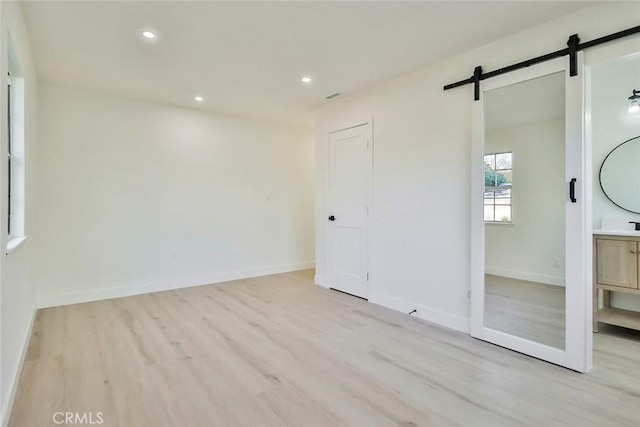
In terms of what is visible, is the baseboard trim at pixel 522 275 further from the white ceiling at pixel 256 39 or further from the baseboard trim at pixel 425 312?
the white ceiling at pixel 256 39

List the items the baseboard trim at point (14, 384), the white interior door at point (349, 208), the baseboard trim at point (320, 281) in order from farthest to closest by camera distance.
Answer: the baseboard trim at point (320, 281)
the white interior door at point (349, 208)
the baseboard trim at point (14, 384)

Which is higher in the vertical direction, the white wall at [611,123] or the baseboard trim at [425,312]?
the white wall at [611,123]

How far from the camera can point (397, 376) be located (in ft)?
7.33

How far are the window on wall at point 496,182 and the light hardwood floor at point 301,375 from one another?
1161 mm

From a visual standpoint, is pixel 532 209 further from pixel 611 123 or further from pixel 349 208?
pixel 349 208

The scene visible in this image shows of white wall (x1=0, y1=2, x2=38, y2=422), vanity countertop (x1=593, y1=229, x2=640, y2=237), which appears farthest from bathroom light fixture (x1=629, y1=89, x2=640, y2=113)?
white wall (x1=0, y1=2, x2=38, y2=422)

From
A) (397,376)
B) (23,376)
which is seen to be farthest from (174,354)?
(397,376)

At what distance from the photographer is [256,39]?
8.98 ft

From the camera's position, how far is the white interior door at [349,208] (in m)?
4.09

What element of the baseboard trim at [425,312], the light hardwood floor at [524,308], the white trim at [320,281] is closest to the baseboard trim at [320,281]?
the white trim at [320,281]

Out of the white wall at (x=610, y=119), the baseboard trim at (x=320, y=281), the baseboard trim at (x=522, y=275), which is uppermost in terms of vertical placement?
the white wall at (x=610, y=119)

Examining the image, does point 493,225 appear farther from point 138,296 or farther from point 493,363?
point 138,296

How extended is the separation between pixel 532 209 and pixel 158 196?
14.4 ft

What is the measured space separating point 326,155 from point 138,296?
3.11 m
